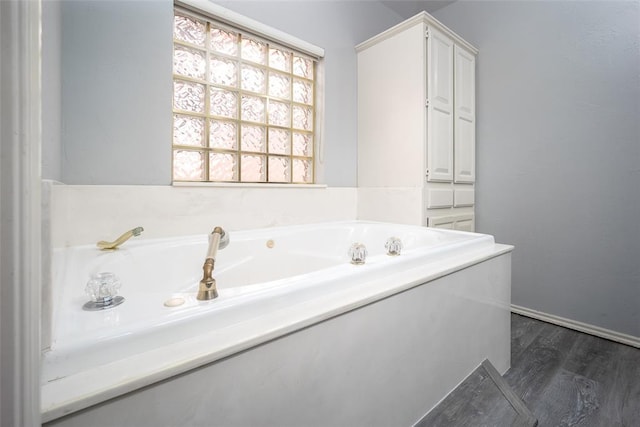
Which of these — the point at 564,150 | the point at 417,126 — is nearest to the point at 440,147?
the point at 417,126

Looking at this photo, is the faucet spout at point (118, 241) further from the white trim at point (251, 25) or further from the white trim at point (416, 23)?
the white trim at point (416, 23)

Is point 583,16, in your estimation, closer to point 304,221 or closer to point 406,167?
point 406,167

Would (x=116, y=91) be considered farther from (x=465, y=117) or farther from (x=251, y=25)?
(x=465, y=117)

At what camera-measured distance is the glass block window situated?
1682mm

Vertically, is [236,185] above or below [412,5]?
below

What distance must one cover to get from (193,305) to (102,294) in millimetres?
280

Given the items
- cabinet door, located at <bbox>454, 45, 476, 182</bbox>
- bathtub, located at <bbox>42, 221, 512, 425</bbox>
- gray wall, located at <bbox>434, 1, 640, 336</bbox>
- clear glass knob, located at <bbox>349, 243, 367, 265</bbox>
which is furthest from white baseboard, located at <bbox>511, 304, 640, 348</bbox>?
clear glass knob, located at <bbox>349, 243, 367, 265</bbox>

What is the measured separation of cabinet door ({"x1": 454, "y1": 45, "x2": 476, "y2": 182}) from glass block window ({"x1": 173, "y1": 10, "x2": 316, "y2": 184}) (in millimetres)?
1092

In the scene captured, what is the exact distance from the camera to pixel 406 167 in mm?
2088

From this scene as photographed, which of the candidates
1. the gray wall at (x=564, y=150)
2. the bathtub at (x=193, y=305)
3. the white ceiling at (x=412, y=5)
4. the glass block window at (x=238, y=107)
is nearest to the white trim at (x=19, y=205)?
the bathtub at (x=193, y=305)

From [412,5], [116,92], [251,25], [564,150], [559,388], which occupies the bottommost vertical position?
[559,388]

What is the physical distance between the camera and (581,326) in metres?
1.91

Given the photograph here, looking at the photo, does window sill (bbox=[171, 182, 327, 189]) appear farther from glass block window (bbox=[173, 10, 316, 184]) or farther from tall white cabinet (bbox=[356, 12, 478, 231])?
tall white cabinet (bbox=[356, 12, 478, 231])

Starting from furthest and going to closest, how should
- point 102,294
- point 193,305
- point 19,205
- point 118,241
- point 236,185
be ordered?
1. point 236,185
2. point 118,241
3. point 102,294
4. point 193,305
5. point 19,205
